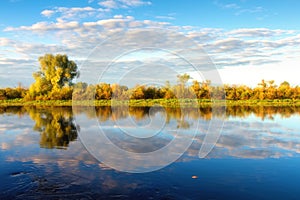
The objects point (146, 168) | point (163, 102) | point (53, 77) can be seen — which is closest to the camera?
point (146, 168)

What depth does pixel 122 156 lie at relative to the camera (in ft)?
26.0

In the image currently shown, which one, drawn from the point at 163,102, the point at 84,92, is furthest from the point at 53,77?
the point at 163,102

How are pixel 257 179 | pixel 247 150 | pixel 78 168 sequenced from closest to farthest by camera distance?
pixel 257 179, pixel 78 168, pixel 247 150

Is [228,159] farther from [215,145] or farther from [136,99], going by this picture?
[136,99]

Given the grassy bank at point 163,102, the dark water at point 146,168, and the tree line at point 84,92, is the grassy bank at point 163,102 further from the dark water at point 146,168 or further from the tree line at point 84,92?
the dark water at point 146,168

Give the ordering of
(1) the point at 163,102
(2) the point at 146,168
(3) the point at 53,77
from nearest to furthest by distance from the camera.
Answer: (2) the point at 146,168 → (1) the point at 163,102 → (3) the point at 53,77

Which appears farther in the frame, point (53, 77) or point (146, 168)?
point (53, 77)

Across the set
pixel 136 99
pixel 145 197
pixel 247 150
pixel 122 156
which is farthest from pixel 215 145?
pixel 136 99

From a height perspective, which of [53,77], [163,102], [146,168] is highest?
[53,77]

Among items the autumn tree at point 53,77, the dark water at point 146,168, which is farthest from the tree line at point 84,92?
the dark water at point 146,168

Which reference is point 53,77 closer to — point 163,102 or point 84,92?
point 84,92

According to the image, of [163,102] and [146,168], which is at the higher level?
[163,102]

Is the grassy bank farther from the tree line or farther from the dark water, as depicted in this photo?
the dark water

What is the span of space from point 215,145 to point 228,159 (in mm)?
1992
